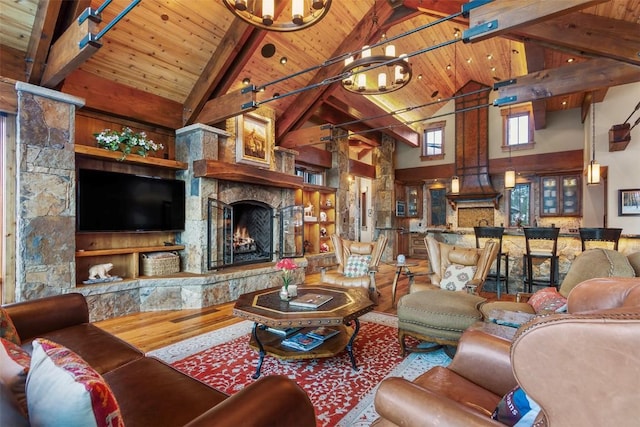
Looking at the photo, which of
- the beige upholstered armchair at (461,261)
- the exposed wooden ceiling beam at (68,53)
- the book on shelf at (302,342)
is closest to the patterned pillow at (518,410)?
the book on shelf at (302,342)

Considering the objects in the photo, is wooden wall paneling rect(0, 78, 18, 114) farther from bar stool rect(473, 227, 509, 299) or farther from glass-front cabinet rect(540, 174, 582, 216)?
glass-front cabinet rect(540, 174, 582, 216)

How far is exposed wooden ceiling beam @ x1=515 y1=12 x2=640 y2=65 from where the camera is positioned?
3328 mm

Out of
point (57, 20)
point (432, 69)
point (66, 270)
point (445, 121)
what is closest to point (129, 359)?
point (66, 270)

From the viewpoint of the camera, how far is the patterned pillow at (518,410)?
0.99 m

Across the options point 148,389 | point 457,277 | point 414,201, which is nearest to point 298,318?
point 148,389

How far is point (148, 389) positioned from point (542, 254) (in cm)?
511

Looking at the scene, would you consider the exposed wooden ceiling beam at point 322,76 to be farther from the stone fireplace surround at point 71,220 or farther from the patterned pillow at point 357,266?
the patterned pillow at point 357,266

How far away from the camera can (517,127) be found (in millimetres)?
8438

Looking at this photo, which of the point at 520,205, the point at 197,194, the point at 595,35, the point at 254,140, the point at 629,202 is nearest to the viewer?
the point at 595,35

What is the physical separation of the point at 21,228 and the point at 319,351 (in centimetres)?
329

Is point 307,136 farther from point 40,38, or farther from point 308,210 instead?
point 40,38

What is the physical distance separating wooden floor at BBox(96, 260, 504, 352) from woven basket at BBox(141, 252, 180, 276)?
1.93 ft

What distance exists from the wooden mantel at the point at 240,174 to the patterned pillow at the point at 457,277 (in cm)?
315

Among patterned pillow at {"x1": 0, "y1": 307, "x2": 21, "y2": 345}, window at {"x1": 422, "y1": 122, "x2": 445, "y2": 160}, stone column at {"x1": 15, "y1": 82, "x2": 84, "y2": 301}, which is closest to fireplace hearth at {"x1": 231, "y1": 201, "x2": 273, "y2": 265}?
stone column at {"x1": 15, "y1": 82, "x2": 84, "y2": 301}
